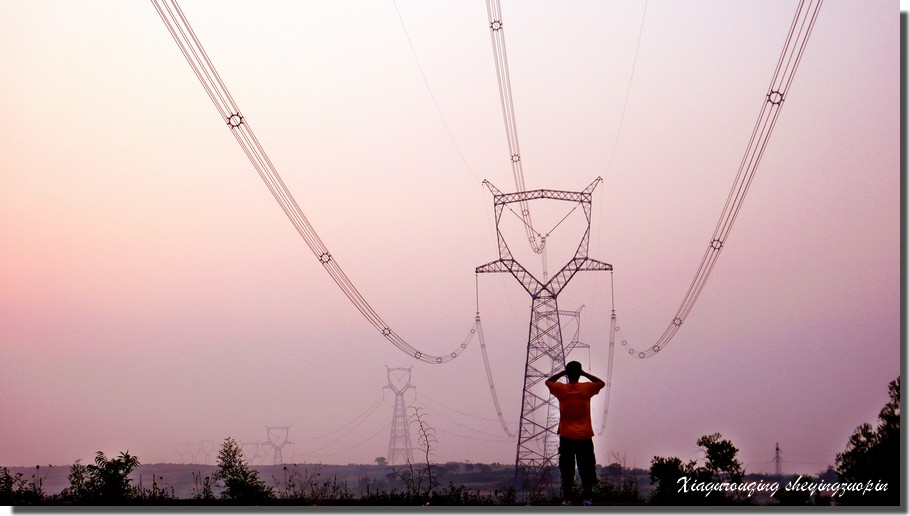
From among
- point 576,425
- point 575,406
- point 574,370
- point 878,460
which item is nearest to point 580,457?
point 576,425

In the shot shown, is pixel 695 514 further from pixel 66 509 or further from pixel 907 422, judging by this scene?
pixel 66 509

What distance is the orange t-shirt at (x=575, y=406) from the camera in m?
16.8

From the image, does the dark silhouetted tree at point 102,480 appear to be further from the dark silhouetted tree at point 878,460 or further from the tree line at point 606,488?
the dark silhouetted tree at point 878,460

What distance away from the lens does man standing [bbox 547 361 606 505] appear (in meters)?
16.8

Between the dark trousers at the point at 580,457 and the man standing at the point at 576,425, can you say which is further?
the dark trousers at the point at 580,457

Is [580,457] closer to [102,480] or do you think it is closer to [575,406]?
[575,406]

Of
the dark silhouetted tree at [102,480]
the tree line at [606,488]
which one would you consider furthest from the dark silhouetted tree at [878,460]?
the dark silhouetted tree at [102,480]

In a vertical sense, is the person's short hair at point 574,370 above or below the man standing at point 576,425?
above

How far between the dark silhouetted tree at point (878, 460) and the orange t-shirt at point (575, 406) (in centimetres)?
472

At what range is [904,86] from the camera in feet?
71.8

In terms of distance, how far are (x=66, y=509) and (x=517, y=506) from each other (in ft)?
26.0

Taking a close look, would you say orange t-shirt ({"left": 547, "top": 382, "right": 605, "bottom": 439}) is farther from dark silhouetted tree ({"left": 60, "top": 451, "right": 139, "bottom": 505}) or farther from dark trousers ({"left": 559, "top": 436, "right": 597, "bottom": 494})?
dark silhouetted tree ({"left": 60, "top": 451, "right": 139, "bottom": 505})

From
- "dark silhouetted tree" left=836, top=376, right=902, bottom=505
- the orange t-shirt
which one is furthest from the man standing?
"dark silhouetted tree" left=836, top=376, right=902, bottom=505

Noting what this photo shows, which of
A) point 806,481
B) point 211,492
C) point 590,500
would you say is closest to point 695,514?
point 590,500
